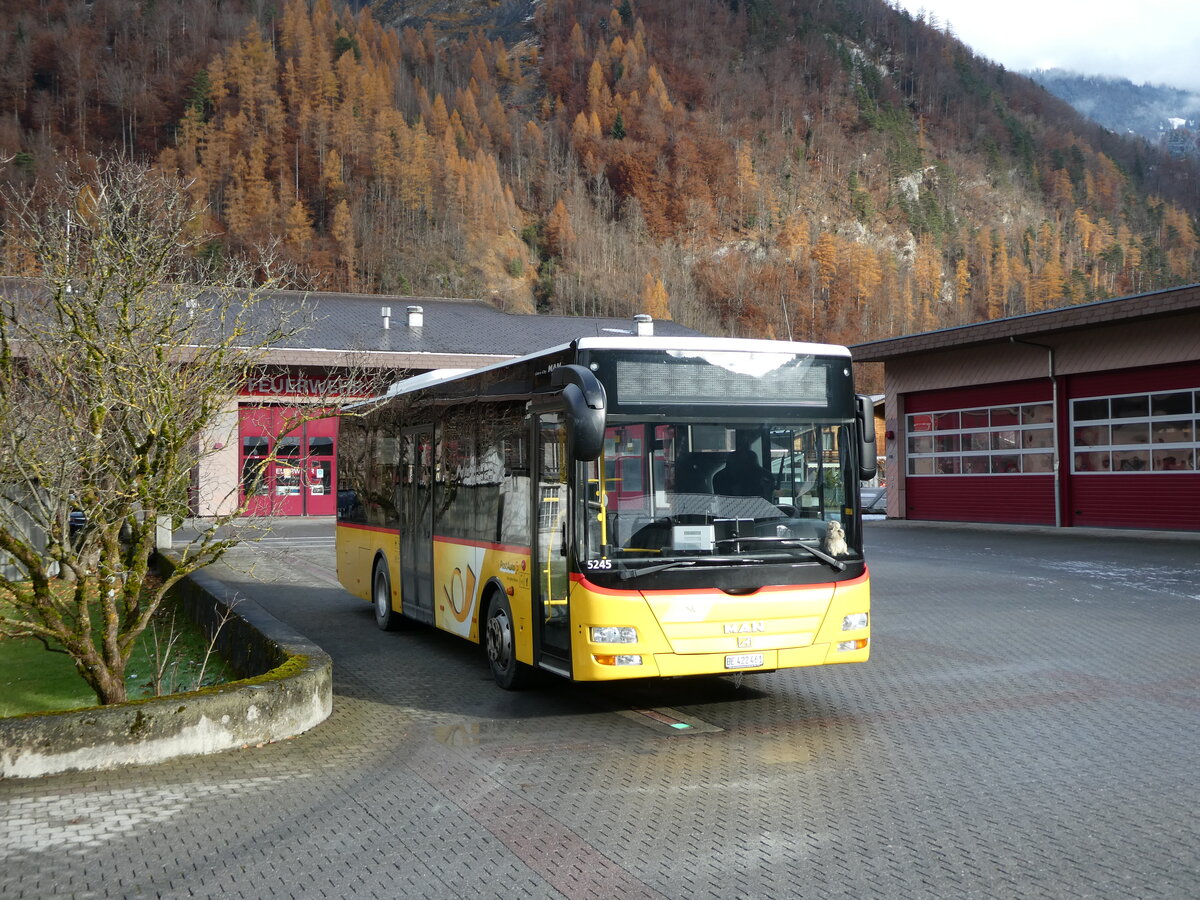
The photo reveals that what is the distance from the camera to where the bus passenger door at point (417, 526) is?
10.8 meters

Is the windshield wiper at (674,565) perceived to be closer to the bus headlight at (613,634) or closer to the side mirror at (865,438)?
the bus headlight at (613,634)

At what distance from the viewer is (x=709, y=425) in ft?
25.4

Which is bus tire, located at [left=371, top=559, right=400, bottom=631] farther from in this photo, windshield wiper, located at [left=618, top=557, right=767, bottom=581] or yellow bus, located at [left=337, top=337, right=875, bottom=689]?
windshield wiper, located at [left=618, top=557, right=767, bottom=581]

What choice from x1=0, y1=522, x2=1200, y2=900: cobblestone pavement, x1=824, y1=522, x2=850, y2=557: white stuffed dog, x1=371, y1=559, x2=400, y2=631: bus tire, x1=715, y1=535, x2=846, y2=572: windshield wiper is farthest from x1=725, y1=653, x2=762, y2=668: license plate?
x1=371, y1=559, x2=400, y2=631: bus tire

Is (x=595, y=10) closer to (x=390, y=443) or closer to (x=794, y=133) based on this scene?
(x=794, y=133)

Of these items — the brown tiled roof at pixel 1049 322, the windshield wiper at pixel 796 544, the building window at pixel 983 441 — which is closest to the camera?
the windshield wiper at pixel 796 544

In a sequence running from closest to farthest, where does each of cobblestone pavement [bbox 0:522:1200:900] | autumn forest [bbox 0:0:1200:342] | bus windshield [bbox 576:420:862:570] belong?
1. cobblestone pavement [bbox 0:522:1200:900]
2. bus windshield [bbox 576:420:862:570]
3. autumn forest [bbox 0:0:1200:342]

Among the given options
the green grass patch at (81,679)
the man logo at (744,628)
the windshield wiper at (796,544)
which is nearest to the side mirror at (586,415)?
the windshield wiper at (796,544)

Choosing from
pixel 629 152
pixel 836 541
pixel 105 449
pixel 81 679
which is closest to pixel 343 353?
pixel 81 679

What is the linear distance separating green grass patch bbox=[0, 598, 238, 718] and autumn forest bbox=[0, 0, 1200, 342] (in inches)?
2960

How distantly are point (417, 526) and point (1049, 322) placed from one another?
60.2ft

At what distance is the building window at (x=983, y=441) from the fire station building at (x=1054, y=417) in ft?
0.11

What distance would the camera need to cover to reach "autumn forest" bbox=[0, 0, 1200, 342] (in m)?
112

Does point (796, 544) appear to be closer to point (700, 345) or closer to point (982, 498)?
point (700, 345)
